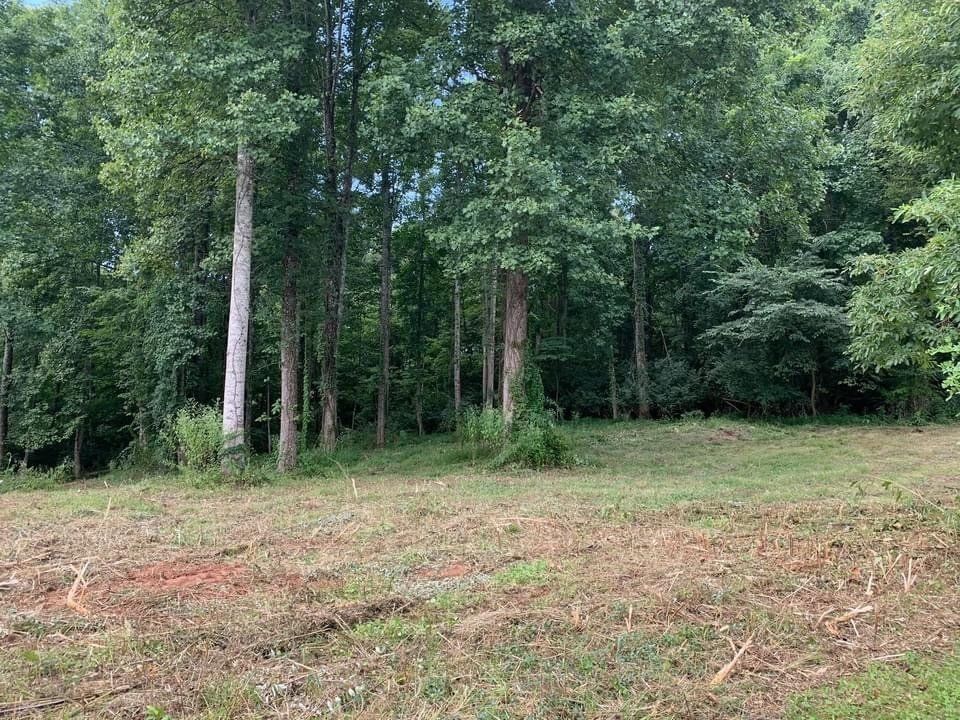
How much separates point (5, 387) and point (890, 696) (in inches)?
823

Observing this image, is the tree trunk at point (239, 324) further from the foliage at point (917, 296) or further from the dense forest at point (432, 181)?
the foliage at point (917, 296)

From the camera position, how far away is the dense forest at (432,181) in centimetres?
905

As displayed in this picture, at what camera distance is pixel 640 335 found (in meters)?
20.8

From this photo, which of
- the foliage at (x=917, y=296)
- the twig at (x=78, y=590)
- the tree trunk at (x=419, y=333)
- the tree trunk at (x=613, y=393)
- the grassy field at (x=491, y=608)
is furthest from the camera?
the tree trunk at (x=419, y=333)

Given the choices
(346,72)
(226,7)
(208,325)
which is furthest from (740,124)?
(208,325)

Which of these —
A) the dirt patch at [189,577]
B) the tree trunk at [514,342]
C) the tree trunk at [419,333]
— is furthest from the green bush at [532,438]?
the tree trunk at [419,333]

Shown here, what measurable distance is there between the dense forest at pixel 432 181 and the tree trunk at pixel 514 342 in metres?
0.06

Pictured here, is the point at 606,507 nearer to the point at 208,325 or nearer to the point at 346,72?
the point at 346,72

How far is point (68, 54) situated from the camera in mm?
14961

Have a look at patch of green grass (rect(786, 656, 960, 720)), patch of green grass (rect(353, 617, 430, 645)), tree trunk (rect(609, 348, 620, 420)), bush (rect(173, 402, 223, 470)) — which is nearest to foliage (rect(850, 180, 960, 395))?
patch of green grass (rect(786, 656, 960, 720))

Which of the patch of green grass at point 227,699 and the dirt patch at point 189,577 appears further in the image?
the dirt patch at point 189,577

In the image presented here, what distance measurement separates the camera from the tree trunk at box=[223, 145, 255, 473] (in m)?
9.59

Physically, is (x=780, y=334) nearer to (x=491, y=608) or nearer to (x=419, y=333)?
(x=419, y=333)

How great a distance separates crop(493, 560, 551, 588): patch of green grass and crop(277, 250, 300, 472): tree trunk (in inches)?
279
